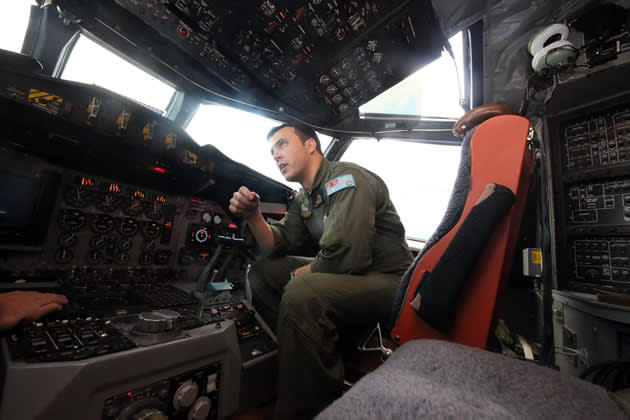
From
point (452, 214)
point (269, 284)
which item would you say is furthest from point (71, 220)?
point (452, 214)

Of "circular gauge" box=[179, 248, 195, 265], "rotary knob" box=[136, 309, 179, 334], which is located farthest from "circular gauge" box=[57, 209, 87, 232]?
"rotary knob" box=[136, 309, 179, 334]

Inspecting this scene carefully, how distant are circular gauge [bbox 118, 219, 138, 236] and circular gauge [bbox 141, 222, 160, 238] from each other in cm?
4

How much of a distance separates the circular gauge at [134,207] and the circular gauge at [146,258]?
24 cm

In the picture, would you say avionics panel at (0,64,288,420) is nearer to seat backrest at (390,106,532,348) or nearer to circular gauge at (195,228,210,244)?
circular gauge at (195,228,210,244)

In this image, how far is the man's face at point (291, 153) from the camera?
5.06 feet

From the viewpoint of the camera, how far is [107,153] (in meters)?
1.27

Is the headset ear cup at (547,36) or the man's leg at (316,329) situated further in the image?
the headset ear cup at (547,36)

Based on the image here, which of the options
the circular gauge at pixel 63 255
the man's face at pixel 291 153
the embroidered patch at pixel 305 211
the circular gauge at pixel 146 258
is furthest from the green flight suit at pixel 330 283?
the circular gauge at pixel 63 255

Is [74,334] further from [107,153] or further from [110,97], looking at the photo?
[110,97]

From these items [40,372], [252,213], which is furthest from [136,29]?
[40,372]

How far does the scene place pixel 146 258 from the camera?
149 cm

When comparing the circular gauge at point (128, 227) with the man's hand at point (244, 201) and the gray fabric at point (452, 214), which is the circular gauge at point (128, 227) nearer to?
the man's hand at point (244, 201)

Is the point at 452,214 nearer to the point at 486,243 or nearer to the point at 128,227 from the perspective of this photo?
the point at 486,243

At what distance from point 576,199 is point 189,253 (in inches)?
100.0
